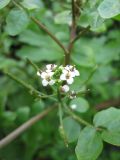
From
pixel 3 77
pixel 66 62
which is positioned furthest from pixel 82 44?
pixel 66 62

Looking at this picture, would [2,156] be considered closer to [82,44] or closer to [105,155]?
[105,155]

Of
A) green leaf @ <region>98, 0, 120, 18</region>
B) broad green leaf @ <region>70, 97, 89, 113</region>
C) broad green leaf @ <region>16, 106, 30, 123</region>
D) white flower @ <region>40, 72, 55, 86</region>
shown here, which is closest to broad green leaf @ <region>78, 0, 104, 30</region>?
green leaf @ <region>98, 0, 120, 18</region>

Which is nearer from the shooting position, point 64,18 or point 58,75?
point 58,75

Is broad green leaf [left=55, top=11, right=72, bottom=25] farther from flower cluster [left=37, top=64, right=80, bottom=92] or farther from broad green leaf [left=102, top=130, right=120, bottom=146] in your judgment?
broad green leaf [left=102, top=130, right=120, bottom=146]

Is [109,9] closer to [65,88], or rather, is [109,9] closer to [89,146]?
[65,88]

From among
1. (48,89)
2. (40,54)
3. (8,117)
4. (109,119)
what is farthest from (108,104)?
(109,119)
